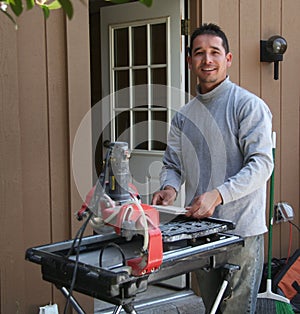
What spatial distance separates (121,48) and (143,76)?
0.96 feet

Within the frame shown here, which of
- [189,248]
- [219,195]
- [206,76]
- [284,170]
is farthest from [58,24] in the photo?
[284,170]

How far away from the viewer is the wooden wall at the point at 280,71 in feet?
14.6

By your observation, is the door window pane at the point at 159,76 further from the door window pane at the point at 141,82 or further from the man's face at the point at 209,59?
the man's face at the point at 209,59

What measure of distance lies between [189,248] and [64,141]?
1.55 meters

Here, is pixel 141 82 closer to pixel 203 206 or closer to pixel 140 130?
pixel 140 130

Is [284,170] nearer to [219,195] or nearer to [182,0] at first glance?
[182,0]

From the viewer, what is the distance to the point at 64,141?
11.5 feet

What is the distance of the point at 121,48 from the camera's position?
4656mm

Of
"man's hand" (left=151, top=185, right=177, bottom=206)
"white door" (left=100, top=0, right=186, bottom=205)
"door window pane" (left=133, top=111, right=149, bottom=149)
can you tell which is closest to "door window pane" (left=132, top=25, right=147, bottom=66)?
"white door" (left=100, top=0, right=186, bottom=205)

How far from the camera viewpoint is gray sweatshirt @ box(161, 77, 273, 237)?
8.15 ft

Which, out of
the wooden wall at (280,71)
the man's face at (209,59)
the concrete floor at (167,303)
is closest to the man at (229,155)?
the man's face at (209,59)

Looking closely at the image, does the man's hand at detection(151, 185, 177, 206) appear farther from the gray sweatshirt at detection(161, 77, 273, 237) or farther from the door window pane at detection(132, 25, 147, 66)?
the door window pane at detection(132, 25, 147, 66)

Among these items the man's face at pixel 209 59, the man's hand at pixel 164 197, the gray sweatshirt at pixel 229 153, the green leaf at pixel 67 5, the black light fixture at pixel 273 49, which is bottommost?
the man's hand at pixel 164 197

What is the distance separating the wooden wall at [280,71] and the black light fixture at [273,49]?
0.14 ft
